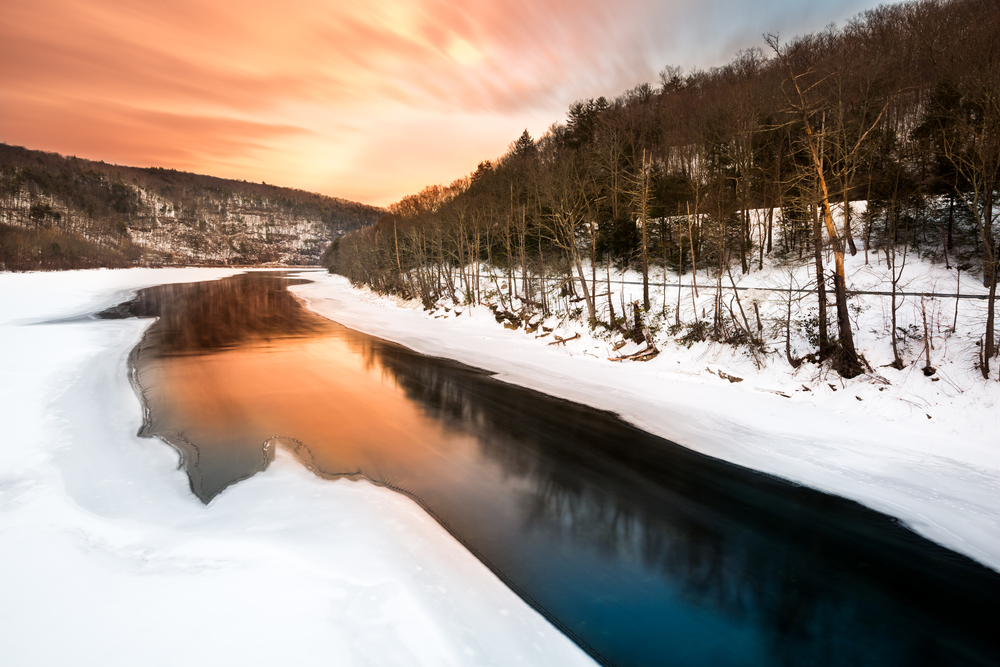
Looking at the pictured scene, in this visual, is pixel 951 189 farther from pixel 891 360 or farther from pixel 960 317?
pixel 891 360

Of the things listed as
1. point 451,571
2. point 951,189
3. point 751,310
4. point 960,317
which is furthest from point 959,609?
point 951,189

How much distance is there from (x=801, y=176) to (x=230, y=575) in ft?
48.7

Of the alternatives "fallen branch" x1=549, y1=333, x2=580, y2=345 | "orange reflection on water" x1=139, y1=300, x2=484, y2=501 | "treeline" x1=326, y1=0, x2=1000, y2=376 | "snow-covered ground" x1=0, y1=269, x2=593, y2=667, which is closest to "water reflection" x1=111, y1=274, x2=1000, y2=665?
"orange reflection on water" x1=139, y1=300, x2=484, y2=501

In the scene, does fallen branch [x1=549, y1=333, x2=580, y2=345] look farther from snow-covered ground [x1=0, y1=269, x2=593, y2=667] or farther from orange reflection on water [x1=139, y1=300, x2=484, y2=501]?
snow-covered ground [x1=0, y1=269, x2=593, y2=667]

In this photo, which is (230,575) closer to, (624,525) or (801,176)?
(624,525)

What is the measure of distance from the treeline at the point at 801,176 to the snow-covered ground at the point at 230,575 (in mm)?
11997

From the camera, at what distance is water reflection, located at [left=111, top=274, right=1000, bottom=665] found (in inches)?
193

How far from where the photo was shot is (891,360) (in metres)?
11.5

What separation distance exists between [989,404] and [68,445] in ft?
62.0

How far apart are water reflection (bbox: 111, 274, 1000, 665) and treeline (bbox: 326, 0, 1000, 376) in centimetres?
676

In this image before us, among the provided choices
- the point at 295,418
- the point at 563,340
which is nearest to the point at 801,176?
the point at 563,340

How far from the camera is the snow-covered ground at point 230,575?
14.2ft

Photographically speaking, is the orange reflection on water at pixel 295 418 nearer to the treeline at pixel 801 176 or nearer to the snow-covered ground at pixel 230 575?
the snow-covered ground at pixel 230 575

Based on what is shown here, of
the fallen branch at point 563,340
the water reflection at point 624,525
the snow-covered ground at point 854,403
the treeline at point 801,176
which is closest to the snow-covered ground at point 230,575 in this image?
the water reflection at point 624,525
